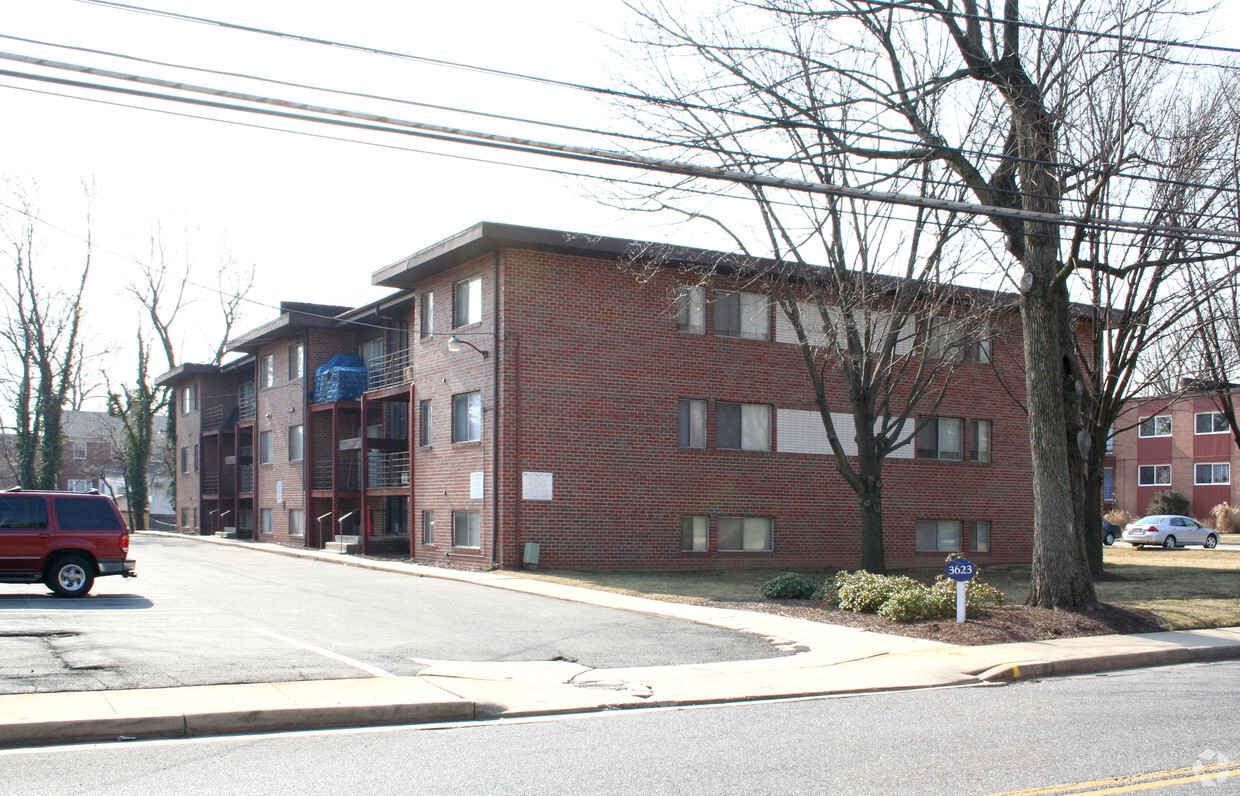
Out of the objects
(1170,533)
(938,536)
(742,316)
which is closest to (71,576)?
(742,316)

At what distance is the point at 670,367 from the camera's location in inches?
1057

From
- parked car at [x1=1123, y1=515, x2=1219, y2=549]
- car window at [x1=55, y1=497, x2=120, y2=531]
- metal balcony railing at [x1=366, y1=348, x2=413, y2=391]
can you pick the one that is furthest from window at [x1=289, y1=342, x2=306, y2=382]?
parked car at [x1=1123, y1=515, x2=1219, y2=549]

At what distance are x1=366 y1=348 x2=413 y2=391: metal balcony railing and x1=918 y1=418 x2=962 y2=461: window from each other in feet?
48.9

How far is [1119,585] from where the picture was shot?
23531 millimetres

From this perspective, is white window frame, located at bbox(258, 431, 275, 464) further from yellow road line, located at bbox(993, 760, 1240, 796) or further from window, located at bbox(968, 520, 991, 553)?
yellow road line, located at bbox(993, 760, 1240, 796)

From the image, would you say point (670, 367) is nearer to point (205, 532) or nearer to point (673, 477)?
point (673, 477)

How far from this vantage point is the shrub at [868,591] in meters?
16.7

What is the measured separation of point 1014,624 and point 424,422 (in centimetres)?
1826

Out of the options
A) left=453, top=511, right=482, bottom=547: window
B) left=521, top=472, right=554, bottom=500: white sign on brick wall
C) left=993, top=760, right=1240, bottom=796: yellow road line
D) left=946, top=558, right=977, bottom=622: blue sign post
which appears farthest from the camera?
left=453, top=511, right=482, bottom=547: window

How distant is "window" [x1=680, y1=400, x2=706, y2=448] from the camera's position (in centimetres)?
2725

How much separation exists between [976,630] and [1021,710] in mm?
5095

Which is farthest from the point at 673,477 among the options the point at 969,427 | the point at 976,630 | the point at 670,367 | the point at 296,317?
the point at 296,317

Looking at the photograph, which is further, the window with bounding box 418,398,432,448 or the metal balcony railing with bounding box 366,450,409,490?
the metal balcony railing with bounding box 366,450,409,490

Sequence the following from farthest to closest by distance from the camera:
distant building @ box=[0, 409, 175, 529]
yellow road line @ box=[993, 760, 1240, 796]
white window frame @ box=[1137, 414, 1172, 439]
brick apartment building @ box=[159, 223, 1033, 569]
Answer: distant building @ box=[0, 409, 175, 529]
white window frame @ box=[1137, 414, 1172, 439]
brick apartment building @ box=[159, 223, 1033, 569]
yellow road line @ box=[993, 760, 1240, 796]
